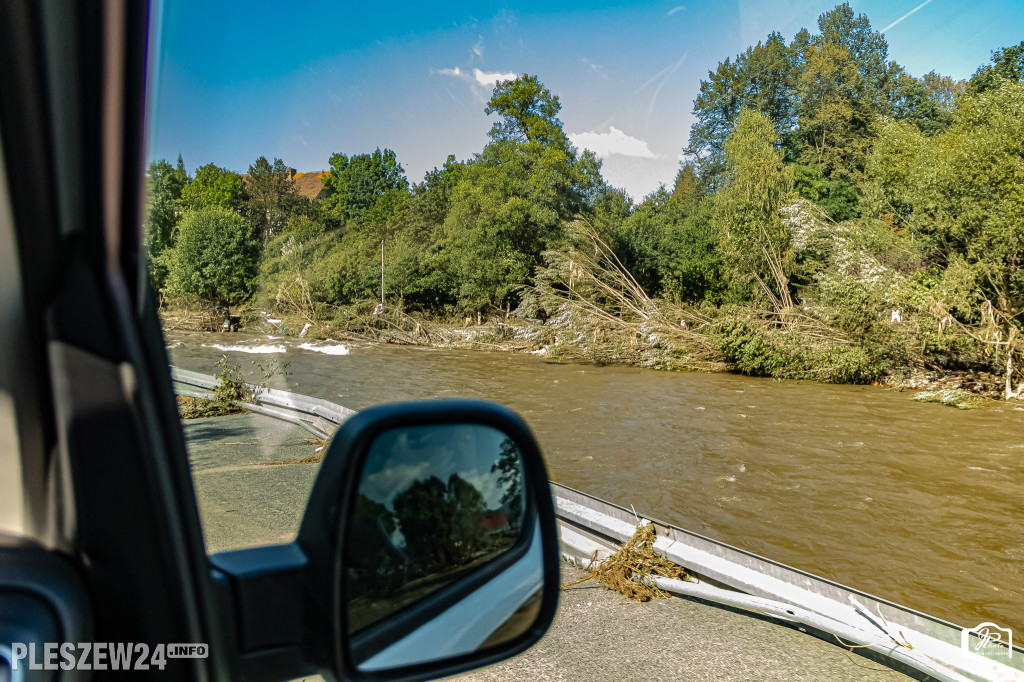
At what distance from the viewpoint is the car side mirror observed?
82 centimetres

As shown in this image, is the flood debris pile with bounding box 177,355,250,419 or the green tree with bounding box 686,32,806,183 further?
the green tree with bounding box 686,32,806,183

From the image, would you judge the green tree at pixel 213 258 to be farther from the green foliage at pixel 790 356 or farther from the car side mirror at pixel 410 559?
the green foliage at pixel 790 356

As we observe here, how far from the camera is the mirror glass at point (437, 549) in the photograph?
34.9 inches

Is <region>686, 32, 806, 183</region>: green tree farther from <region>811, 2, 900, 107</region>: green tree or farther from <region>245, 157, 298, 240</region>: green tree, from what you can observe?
<region>245, 157, 298, 240</region>: green tree

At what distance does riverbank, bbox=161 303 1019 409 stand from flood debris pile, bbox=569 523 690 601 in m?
5.89

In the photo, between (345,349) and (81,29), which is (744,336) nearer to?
(345,349)

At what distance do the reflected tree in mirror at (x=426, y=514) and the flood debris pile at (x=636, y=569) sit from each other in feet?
8.61

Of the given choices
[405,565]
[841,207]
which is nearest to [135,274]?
[405,565]

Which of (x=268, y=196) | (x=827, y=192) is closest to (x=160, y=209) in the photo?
(x=268, y=196)

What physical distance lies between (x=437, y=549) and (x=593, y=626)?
2.50m

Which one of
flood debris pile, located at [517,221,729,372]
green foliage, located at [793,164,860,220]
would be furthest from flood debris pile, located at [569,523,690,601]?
green foliage, located at [793,164,860,220]

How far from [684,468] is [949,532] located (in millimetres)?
3281

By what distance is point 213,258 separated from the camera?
1.62 metres

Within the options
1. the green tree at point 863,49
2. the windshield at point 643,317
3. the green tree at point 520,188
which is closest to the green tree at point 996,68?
the windshield at point 643,317
